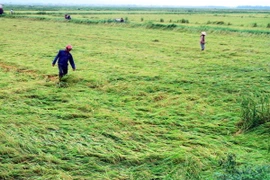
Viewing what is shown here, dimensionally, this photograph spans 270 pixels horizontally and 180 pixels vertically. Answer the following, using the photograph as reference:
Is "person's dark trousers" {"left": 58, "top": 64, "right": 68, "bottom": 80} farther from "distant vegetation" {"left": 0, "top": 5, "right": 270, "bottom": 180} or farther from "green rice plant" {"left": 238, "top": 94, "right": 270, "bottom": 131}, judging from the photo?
"green rice plant" {"left": 238, "top": 94, "right": 270, "bottom": 131}

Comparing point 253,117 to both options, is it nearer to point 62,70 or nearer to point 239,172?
point 239,172

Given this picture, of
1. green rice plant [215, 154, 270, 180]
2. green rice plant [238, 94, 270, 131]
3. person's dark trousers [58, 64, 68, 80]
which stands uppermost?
person's dark trousers [58, 64, 68, 80]

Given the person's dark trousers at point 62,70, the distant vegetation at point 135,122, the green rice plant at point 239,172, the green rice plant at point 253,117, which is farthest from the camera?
the person's dark trousers at point 62,70

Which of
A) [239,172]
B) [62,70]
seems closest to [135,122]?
[239,172]

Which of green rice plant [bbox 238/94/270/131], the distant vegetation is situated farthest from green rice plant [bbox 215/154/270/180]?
green rice plant [bbox 238/94/270/131]

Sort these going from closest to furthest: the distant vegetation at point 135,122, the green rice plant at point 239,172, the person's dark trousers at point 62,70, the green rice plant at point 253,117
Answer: the green rice plant at point 239,172 → the distant vegetation at point 135,122 → the green rice plant at point 253,117 → the person's dark trousers at point 62,70

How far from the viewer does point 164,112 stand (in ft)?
21.1

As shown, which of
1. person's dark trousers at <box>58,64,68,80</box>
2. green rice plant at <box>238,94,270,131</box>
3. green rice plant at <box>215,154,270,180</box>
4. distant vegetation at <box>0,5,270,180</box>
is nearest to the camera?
green rice plant at <box>215,154,270,180</box>

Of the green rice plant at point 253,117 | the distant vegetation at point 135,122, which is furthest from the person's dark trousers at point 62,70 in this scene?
the green rice plant at point 253,117

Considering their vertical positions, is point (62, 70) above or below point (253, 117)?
above

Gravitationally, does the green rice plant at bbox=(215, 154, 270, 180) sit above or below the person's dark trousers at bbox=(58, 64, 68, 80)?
below

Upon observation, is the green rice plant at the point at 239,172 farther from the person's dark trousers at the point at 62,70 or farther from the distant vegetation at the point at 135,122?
the person's dark trousers at the point at 62,70

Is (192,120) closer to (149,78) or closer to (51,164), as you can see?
(51,164)

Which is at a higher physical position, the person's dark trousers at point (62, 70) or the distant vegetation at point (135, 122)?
the person's dark trousers at point (62, 70)
